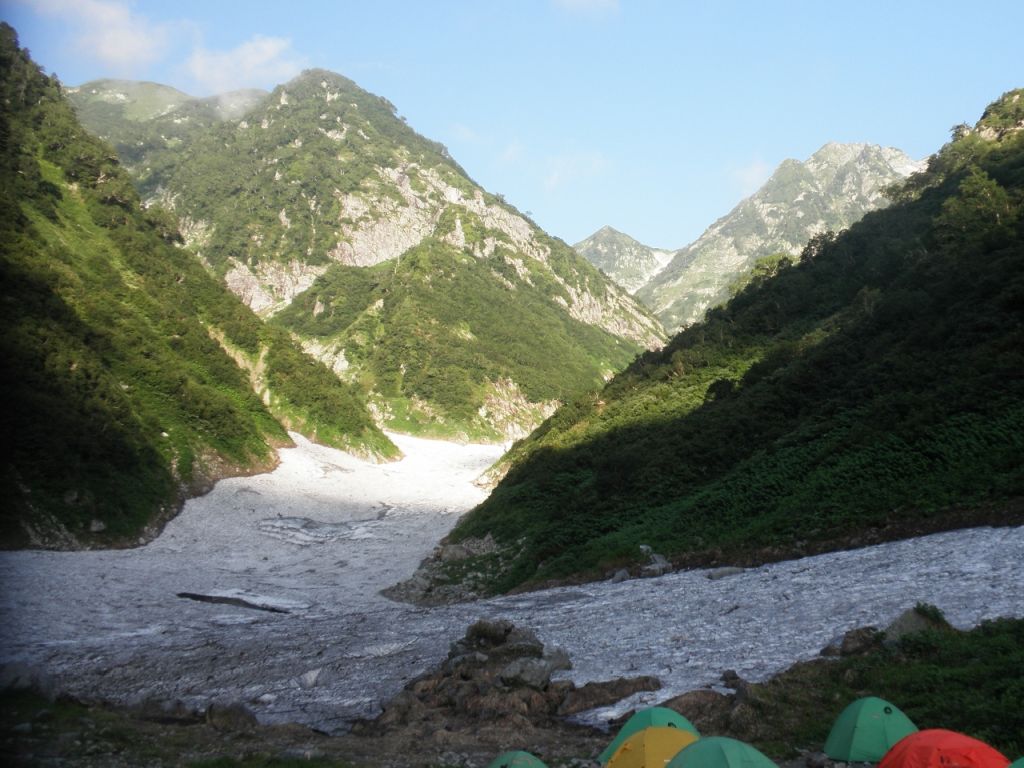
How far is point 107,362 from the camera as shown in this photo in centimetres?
5484

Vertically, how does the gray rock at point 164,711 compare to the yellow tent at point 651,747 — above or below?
below

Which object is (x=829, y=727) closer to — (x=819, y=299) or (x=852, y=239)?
(x=819, y=299)

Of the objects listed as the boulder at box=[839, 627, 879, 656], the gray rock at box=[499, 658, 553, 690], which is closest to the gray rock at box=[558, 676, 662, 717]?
the gray rock at box=[499, 658, 553, 690]

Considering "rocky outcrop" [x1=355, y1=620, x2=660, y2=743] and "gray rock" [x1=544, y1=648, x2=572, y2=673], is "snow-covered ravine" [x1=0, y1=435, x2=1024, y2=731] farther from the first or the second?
"rocky outcrop" [x1=355, y1=620, x2=660, y2=743]

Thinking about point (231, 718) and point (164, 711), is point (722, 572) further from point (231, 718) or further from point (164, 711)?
point (164, 711)

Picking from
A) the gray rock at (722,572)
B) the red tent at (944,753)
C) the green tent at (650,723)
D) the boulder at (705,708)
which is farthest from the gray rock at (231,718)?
the gray rock at (722,572)

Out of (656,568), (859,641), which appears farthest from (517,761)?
(656,568)

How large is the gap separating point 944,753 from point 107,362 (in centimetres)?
5917

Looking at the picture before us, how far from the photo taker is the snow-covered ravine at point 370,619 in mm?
16312

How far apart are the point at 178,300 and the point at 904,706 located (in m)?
82.6

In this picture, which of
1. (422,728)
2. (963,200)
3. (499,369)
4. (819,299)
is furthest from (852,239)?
(499,369)

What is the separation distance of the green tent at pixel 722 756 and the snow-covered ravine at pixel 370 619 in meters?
5.29

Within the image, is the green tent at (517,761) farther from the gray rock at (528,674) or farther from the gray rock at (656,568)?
the gray rock at (656,568)

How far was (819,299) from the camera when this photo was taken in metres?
56.6
